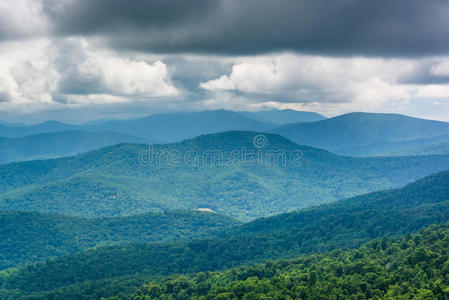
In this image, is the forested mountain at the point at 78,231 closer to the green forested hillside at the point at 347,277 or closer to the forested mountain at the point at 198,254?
the forested mountain at the point at 198,254

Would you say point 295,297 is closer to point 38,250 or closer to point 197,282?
point 197,282

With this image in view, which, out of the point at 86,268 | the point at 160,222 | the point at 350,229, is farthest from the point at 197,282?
the point at 160,222

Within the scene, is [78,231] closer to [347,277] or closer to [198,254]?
[198,254]

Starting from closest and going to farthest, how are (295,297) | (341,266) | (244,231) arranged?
(295,297)
(341,266)
(244,231)

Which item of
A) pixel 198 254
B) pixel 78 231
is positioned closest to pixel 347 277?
pixel 198 254

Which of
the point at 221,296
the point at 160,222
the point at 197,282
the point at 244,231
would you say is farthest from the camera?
the point at 160,222

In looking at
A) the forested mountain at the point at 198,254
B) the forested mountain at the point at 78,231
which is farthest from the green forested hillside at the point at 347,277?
the forested mountain at the point at 78,231
